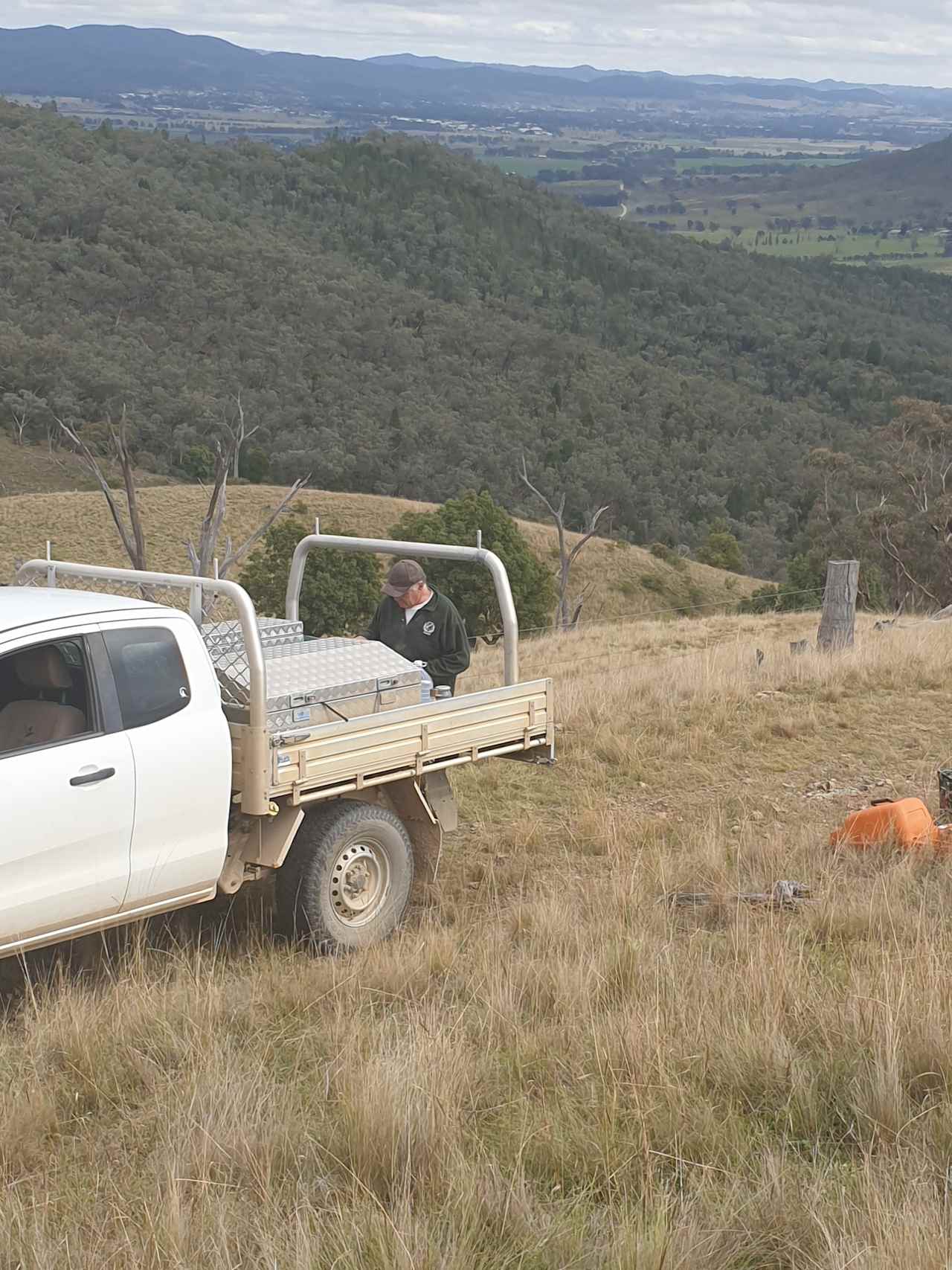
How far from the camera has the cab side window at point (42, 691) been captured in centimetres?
525

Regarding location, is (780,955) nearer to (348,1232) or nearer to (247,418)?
(348,1232)

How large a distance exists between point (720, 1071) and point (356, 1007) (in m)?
1.40

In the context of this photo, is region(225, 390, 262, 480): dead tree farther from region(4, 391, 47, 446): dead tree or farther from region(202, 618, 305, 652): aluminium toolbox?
region(202, 618, 305, 652): aluminium toolbox

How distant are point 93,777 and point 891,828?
4300 mm

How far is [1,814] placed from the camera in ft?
15.5

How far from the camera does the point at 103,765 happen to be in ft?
16.7

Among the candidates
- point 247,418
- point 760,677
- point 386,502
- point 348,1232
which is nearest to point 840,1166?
point 348,1232

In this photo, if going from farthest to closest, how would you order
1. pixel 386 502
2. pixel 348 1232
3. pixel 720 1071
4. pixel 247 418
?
pixel 247 418
pixel 386 502
pixel 720 1071
pixel 348 1232

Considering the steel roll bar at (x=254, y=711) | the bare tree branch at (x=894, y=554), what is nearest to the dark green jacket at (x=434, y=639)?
the steel roll bar at (x=254, y=711)

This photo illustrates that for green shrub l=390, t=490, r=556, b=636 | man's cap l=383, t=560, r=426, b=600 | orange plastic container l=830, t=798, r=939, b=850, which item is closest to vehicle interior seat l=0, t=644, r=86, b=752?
man's cap l=383, t=560, r=426, b=600

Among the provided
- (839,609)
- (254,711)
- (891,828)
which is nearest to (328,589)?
(839,609)

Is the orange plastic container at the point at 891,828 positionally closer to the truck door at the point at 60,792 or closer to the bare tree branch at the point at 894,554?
the truck door at the point at 60,792

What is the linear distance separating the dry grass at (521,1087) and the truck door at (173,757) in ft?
1.25

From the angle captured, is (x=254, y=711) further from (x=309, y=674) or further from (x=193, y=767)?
(x=309, y=674)
